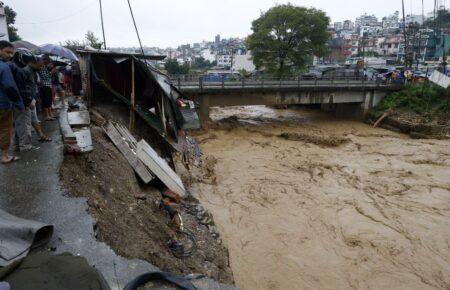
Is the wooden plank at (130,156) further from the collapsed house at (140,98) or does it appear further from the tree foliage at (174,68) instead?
the tree foliage at (174,68)

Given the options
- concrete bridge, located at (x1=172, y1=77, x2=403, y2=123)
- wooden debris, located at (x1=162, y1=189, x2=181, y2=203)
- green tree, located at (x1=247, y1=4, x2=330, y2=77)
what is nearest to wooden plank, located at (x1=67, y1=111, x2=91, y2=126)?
wooden debris, located at (x1=162, y1=189, x2=181, y2=203)

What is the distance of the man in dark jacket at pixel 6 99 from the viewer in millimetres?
4965

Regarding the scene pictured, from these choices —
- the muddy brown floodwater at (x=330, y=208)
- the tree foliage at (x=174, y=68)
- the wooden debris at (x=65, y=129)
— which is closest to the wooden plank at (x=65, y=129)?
the wooden debris at (x=65, y=129)

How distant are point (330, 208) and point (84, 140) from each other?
758 centimetres

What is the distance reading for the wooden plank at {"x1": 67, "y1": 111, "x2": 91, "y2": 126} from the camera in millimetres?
7914

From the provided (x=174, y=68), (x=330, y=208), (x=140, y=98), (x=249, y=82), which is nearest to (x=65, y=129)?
(x=140, y=98)

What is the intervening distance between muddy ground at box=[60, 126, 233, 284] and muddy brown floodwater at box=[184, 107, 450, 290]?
3.52 feet

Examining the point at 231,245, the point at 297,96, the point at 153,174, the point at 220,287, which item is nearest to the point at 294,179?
the point at 231,245

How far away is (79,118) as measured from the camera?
8.39 m

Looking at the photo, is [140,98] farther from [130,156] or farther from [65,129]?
[65,129]

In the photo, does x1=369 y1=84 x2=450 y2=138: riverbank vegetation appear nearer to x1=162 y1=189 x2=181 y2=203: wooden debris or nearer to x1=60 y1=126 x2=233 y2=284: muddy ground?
x1=162 y1=189 x2=181 y2=203: wooden debris

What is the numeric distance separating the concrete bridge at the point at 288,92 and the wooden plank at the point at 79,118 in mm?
11541

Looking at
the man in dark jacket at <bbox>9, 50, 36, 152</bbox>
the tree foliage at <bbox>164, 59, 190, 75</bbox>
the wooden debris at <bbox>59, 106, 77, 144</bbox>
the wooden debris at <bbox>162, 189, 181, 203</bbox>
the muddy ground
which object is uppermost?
the tree foliage at <bbox>164, 59, 190, 75</bbox>

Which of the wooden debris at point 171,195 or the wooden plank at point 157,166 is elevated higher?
the wooden plank at point 157,166
